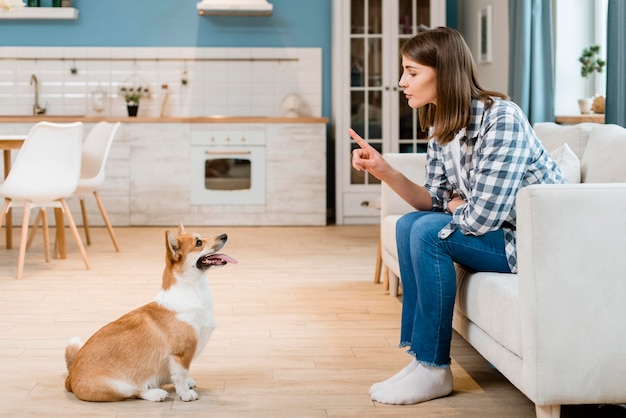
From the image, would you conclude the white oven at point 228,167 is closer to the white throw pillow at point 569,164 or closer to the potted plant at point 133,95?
the potted plant at point 133,95

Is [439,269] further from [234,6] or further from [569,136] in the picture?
[234,6]

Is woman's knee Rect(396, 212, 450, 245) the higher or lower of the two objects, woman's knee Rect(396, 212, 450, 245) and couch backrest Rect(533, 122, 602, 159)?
the lower

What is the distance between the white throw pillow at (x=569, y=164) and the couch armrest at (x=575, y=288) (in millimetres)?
916

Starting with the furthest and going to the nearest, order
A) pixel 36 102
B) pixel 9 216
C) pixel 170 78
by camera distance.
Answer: pixel 170 78 → pixel 36 102 → pixel 9 216

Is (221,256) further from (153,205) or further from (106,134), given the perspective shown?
(153,205)

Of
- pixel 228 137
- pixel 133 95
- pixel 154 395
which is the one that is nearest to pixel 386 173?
pixel 154 395

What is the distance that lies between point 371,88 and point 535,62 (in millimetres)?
2129

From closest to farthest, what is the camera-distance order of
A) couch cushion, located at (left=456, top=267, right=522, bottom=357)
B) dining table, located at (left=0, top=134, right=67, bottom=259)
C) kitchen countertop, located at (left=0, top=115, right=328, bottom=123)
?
couch cushion, located at (left=456, top=267, right=522, bottom=357) < dining table, located at (left=0, top=134, right=67, bottom=259) < kitchen countertop, located at (left=0, top=115, right=328, bottom=123)

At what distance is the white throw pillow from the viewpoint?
2.80 metres

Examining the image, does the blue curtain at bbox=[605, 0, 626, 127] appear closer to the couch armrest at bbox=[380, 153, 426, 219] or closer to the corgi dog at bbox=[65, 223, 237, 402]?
the couch armrest at bbox=[380, 153, 426, 219]

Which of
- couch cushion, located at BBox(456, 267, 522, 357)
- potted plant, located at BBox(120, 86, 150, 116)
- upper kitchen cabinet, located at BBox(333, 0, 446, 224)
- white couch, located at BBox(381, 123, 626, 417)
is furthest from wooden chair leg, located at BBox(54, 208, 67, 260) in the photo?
white couch, located at BBox(381, 123, 626, 417)

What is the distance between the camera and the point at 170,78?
708 cm

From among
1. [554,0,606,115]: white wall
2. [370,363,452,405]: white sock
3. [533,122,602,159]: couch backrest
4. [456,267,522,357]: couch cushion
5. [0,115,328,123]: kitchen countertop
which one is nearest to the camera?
[456,267,522,357]: couch cushion

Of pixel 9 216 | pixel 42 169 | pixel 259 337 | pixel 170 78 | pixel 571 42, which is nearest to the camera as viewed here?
pixel 259 337
